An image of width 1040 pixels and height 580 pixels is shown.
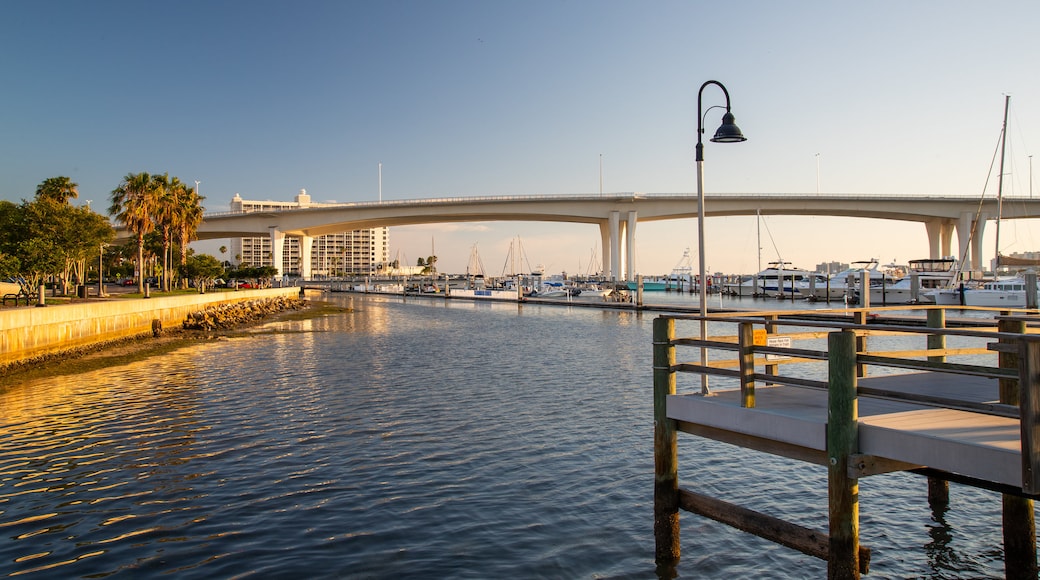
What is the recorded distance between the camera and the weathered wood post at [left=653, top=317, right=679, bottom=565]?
335 inches

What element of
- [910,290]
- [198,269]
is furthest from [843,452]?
[198,269]

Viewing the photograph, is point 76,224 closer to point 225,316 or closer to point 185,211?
point 225,316

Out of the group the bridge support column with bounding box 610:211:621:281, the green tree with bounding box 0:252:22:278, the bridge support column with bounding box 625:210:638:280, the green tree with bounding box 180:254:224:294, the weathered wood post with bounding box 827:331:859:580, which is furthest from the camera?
the bridge support column with bounding box 625:210:638:280

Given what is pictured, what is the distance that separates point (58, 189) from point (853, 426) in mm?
67762

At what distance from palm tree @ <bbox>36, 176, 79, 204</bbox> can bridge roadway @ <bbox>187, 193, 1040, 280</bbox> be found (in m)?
46.0

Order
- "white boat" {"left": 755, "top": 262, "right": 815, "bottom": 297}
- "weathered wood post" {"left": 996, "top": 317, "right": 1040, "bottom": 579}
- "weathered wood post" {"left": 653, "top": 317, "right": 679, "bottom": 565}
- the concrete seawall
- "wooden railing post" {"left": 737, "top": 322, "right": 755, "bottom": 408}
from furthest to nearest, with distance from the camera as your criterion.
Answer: "white boat" {"left": 755, "top": 262, "right": 815, "bottom": 297} < the concrete seawall < "weathered wood post" {"left": 653, "top": 317, "right": 679, "bottom": 565} < "wooden railing post" {"left": 737, "top": 322, "right": 755, "bottom": 408} < "weathered wood post" {"left": 996, "top": 317, "right": 1040, "bottom": 579}

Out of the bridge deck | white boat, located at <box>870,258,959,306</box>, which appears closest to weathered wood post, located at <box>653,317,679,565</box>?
the bridge deck

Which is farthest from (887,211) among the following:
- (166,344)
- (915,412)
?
(915,412)

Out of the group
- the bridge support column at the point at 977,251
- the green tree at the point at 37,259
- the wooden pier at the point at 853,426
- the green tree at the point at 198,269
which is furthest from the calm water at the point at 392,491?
the bridge support column at the point at 977,251

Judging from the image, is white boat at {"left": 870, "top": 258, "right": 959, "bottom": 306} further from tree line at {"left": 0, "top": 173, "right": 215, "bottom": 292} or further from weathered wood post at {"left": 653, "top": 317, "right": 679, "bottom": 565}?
tree line at {"left": 0, "top": 173, "right": 215, "bottom": 292}

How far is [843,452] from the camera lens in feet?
21.6

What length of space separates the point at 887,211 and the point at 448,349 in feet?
303

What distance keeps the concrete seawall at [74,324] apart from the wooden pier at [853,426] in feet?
79.3

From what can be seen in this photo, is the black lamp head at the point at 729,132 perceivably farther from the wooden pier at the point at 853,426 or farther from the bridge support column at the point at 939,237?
the bridge support column at the point at 939,237
